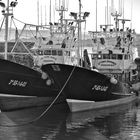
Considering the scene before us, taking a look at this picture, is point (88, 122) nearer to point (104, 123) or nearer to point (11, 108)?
point (104, 123)

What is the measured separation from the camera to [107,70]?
2305 cm

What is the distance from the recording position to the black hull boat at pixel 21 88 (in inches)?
700

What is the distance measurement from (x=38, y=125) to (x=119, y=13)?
45.6 feet

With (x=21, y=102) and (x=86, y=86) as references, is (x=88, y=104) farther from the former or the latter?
(x=21, y=102)

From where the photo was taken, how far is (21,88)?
1859 cm

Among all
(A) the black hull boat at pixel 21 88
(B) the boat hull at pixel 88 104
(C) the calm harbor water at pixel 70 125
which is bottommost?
(C) the calm harbor water at pixel 70 125

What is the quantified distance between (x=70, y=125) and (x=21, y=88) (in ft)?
13.5

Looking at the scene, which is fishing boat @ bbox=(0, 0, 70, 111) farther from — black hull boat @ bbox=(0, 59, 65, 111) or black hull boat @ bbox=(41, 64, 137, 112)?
black hull boat @ bbox=(41, 64, 137, 112)

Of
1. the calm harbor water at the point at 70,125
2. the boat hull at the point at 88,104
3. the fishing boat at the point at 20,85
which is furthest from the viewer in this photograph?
the boat hull at the point at 88,104

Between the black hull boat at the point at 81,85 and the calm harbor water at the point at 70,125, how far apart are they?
1.72 feet

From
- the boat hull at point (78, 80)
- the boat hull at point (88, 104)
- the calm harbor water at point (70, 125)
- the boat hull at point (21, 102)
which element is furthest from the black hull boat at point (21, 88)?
the boat hull at point (88, 104)

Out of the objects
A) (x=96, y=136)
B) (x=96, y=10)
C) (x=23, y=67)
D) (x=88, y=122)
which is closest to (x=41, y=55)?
(x=96, y=10)

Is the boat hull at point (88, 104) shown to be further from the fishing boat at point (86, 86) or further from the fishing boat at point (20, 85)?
the fishing boat at point (20, 85)

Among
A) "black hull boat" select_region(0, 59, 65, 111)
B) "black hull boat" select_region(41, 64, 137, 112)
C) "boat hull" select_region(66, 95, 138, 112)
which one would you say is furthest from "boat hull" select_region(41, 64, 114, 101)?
"black hull boat" select_region(0, 59, 65, 111)
